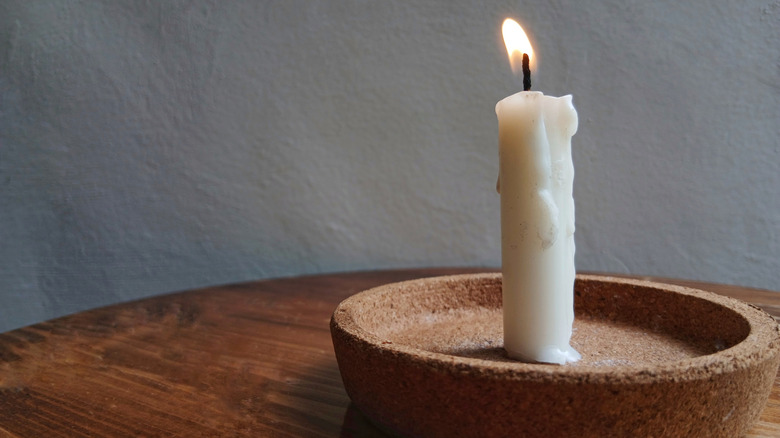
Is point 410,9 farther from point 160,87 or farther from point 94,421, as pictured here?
point 94,421

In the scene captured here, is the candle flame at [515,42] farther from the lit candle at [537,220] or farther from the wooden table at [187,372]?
the wooden table at [187,372]

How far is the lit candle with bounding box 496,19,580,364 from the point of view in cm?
34

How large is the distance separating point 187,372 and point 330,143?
0.75 meters

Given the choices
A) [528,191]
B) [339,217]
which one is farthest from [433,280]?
[339,217]

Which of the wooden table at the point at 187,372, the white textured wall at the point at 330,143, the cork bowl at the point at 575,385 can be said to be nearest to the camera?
the cork bowl at the point at 575,385

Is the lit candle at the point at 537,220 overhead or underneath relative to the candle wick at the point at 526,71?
underneath

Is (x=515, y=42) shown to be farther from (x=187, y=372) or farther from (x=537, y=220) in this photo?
(x=187, y=372)

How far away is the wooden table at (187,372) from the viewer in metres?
0.34

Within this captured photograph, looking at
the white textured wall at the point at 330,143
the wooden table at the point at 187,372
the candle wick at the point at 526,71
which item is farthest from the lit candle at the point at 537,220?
the white textured wall at the point at 330,143

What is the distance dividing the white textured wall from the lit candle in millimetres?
757

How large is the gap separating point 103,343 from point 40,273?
0.71m

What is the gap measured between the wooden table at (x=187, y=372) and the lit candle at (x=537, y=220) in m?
0.11

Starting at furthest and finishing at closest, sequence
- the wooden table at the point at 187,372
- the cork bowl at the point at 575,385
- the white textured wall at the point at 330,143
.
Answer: the white textured wall at the point at 330,143 < the wooden table at the point at 187,372 < the cork bowl at the point at 575,385

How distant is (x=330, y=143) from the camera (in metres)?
1.13
